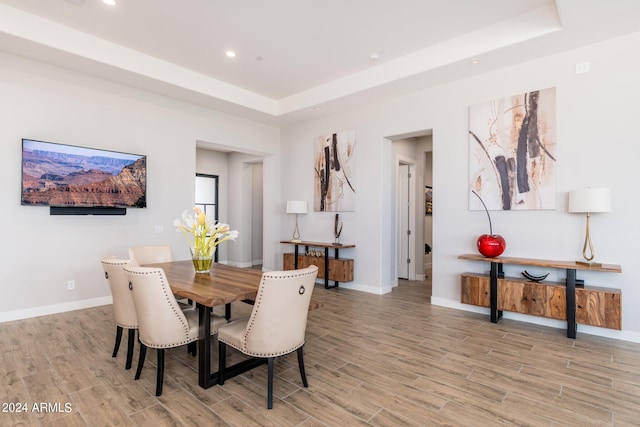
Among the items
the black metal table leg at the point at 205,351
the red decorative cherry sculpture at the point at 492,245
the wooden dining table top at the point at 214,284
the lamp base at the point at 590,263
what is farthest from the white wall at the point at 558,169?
the black metal table leg at the point at 205,351

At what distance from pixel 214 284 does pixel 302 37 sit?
10.1 ft

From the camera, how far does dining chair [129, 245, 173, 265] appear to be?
3732 mm

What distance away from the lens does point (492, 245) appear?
13.1 feet

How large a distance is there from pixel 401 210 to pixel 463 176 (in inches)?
85.6

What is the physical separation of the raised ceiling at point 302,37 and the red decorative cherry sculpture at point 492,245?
6.98ft

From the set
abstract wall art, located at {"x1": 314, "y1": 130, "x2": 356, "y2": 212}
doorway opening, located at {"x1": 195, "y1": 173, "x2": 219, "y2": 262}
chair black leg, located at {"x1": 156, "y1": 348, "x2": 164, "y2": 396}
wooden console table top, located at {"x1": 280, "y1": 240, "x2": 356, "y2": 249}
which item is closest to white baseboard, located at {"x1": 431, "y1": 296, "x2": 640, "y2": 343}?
wooden console table top, located at {"x1": 280, "y1": 240, "x2": 356, "y2": 249}

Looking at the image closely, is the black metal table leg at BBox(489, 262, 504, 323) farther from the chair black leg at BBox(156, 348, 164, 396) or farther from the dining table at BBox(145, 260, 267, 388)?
the chair black leg at BBox(156, 348, 164, 396)

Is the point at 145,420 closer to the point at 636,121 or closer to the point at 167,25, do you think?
the point at 167,25

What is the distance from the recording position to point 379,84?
4812 millimetres

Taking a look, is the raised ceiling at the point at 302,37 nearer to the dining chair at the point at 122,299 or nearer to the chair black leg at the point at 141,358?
the dining chair at the point at 122,299

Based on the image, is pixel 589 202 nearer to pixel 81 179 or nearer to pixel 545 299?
pixel 545 299

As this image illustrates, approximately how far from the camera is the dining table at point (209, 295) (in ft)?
7.57

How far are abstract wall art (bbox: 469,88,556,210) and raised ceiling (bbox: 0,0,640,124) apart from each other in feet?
1.79

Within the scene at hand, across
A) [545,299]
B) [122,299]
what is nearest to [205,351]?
[122,299]
